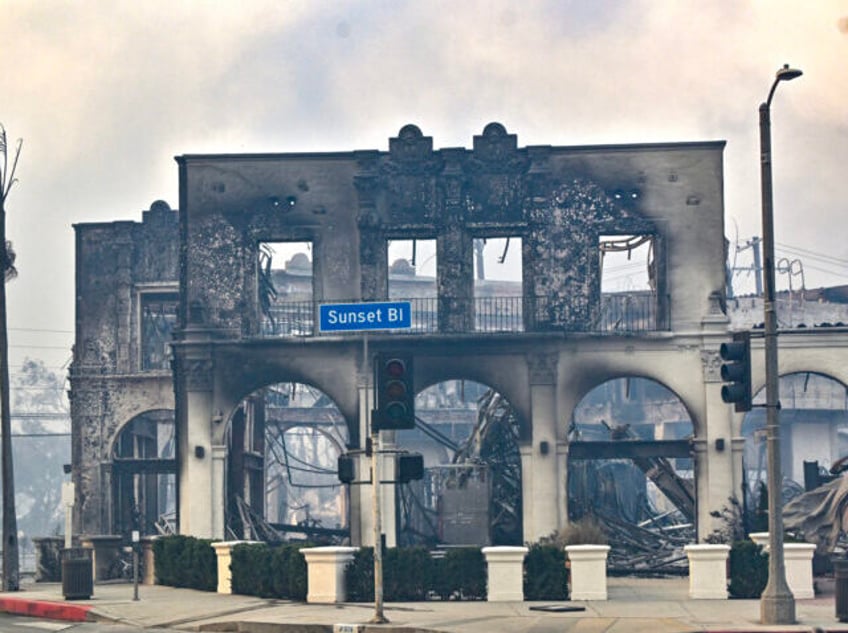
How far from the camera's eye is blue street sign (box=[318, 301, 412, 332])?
2423cm

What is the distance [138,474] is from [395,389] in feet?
113

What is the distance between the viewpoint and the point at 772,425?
23859 millimetres

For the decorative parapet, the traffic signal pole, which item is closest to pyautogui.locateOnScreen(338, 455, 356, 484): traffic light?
the traffic signal pole

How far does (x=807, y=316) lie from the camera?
74812 mm

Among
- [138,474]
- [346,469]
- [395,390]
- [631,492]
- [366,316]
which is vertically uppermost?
[366,316]

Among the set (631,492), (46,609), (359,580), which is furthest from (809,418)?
(46,609)

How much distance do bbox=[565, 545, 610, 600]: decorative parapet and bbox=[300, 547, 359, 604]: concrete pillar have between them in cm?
399

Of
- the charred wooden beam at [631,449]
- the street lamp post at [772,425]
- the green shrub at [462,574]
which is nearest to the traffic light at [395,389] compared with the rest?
the street lamp post at [772,425]

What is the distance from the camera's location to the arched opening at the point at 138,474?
53375mm

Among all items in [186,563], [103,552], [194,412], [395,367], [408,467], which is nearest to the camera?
[395,367]

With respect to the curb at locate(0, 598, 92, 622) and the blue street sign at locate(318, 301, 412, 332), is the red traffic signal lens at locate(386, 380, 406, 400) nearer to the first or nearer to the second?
the blue street sign at locate(318, 301, 412, 332)

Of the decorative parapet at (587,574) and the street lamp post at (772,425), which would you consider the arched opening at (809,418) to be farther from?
the street lamp post at (772,425)

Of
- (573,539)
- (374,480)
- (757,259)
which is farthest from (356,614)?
(757,259)

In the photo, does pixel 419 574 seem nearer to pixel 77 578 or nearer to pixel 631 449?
pixel 77 578
